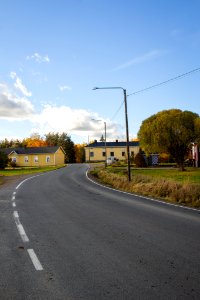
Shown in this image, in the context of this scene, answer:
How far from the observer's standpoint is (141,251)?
7.50 m

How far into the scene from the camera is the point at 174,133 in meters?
51.7

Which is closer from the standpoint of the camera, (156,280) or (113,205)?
(156,280)

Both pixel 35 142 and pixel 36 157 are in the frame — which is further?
pixel 35 142

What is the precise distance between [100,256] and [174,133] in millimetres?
45877

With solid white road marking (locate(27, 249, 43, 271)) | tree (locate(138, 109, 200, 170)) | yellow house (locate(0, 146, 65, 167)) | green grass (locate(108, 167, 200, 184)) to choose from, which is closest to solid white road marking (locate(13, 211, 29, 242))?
solid white road marking (locate(27, 249, 43, 271))

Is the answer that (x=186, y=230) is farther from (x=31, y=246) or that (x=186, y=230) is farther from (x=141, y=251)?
(x=31, y=246)

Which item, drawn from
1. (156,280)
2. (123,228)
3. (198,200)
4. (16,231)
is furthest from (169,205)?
(156,280)

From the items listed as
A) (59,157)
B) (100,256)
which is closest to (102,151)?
(59,157)

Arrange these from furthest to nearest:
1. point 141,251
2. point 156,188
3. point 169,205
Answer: point 156,188
point 169,205
point 141,251

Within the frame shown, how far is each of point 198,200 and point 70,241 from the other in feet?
29.8

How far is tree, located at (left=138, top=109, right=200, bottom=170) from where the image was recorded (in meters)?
51.0

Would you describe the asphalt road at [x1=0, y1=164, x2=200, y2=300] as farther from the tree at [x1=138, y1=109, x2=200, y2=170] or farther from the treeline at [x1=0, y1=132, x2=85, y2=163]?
the treeline at [x1=0, y1=132, x2=85, y2=163]

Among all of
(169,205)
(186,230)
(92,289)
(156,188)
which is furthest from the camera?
(156,188)

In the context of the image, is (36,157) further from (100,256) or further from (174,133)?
(100,256)
